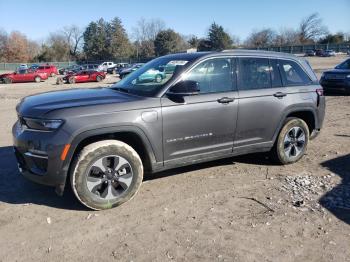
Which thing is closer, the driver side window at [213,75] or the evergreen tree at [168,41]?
the driver side window at [213,75]

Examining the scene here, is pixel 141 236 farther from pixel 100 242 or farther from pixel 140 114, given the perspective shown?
pixel 140 114

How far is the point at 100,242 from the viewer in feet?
12.5

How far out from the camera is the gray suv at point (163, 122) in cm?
429

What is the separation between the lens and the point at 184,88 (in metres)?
4.75

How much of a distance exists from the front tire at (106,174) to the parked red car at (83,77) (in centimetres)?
3076

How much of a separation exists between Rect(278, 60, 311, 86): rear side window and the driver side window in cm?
109

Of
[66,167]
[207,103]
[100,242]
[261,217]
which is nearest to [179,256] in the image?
[100,242]

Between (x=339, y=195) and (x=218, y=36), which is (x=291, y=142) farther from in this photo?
(x=218, y=36)

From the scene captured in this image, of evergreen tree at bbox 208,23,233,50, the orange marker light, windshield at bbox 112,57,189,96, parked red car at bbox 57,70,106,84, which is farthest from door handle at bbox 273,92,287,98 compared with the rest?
A: evergreen tree at bbox 208,23,233,50

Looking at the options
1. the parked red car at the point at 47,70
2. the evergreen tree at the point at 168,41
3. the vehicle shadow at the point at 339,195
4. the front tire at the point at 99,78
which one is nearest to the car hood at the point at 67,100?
the vehicle shadow at the point at 339,195

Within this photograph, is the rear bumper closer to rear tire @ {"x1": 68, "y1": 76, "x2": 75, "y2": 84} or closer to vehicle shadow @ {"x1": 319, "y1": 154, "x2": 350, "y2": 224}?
vehicle shadow @ {"x1": 319, "y1": 154, "x2": 350, "y2": 224}

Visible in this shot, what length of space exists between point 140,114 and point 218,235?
1646 millimetres

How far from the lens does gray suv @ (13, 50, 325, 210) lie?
429 centimetres

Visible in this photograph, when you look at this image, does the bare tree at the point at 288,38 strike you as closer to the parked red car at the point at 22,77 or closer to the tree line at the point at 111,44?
the tree line at the point at 111,44
